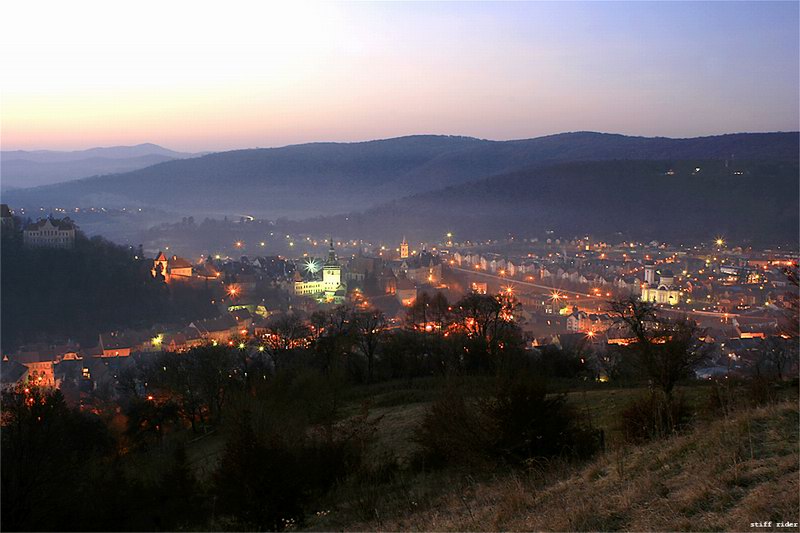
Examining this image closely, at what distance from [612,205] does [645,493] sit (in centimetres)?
8099

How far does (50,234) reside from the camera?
4591cm

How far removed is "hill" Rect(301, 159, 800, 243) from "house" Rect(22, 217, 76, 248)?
153ft

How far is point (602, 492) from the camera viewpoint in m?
4.68

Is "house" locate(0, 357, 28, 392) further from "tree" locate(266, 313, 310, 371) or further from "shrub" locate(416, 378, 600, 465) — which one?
"shrub" locate(416, 378, 600, 465)

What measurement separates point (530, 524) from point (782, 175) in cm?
7497

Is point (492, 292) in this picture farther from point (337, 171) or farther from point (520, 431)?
point (337, 171)

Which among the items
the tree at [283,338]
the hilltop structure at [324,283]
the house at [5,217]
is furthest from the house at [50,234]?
the tree at [283,338]

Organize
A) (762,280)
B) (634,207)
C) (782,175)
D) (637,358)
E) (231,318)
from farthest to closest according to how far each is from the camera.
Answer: (634,207) < (782,175) < (231,318) < (762,280) < (637,358)

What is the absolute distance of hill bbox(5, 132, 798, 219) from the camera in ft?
391

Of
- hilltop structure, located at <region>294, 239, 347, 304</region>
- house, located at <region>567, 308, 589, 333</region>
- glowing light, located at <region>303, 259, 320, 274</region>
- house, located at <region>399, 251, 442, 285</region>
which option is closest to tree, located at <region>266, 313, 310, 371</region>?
house, located at <region>567, 308, 589, 333</region>

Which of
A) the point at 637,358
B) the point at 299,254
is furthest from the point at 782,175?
the point at 637,358

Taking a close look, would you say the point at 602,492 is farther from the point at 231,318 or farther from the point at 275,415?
the point at 231,318

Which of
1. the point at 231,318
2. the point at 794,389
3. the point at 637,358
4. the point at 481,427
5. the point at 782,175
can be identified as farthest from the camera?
the point at 782,175

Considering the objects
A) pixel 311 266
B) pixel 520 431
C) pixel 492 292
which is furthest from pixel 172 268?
pixel 520 431
